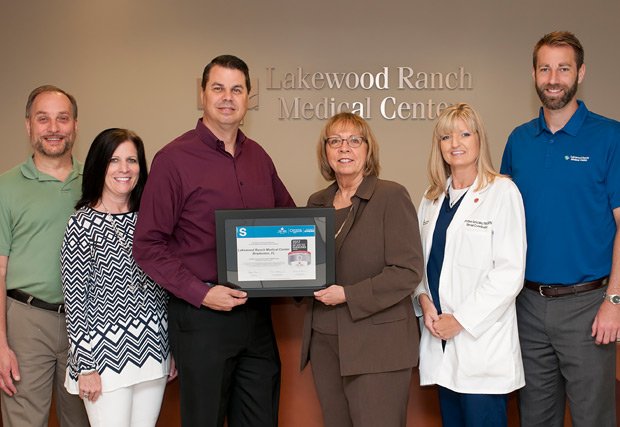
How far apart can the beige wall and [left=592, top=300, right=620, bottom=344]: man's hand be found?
249 cm

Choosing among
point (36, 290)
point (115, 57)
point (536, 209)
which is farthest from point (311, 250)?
point (115, 57)

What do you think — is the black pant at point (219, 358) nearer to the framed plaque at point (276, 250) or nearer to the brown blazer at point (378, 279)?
the framed plaque at point (276, 250)

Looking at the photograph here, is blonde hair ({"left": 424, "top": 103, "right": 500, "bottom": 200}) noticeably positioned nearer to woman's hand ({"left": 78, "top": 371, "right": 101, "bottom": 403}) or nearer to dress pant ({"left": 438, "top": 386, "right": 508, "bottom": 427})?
dress pant ({"left": 438, "top": 386, "right": 508, "bottom": 427})

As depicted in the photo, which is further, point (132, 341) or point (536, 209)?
point (536, 209)

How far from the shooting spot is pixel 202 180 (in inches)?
96.3

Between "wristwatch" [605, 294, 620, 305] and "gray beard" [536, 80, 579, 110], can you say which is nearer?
"wristwatch" [605, 294, 620, 305]

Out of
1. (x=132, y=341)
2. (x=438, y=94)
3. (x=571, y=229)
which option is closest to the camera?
(x=132, y=341)

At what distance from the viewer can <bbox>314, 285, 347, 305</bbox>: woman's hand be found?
2.30 meters

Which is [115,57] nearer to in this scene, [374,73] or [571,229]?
[374,73]

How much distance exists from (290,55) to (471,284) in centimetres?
294

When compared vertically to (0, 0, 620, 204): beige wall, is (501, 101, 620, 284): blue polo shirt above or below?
below

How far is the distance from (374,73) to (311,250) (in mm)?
2796

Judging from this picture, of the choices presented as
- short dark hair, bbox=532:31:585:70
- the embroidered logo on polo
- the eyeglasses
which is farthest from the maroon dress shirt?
short dark hair, bbox=532:31:585:70

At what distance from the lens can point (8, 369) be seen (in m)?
2.54
